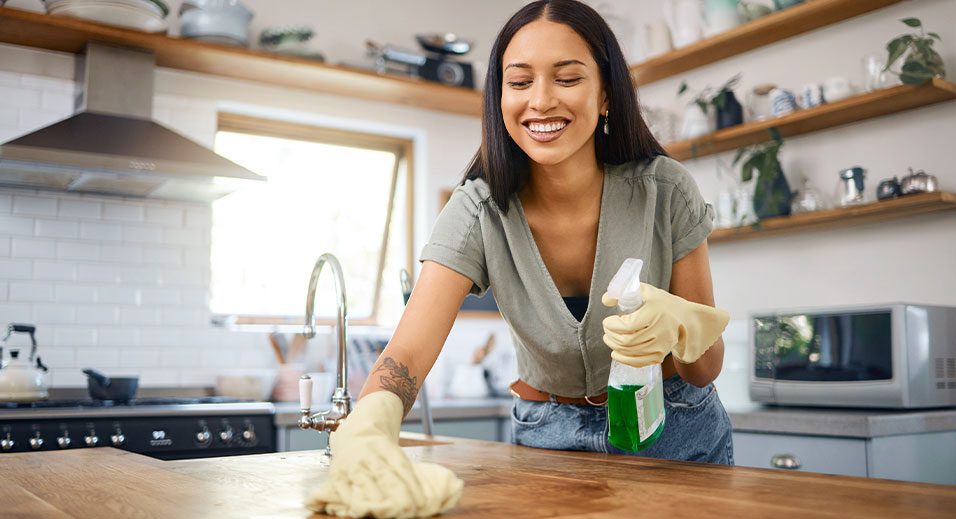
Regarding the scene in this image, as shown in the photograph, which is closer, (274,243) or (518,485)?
(518,485)

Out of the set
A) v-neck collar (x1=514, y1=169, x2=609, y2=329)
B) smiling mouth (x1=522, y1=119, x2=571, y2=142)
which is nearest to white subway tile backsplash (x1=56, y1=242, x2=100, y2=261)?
v-neck collar (x1=514, y1=169, x2=609, y2=329)

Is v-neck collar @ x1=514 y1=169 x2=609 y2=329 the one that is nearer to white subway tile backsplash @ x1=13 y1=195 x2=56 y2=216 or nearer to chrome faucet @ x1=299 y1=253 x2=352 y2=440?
chrome faucet @ x1=299 y1=253 x2=352 y2=440

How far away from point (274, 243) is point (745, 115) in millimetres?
2212

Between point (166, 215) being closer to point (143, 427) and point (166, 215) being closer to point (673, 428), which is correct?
point (143, 427)

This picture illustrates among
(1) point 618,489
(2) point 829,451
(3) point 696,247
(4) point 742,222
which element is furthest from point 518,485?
(4) point 742,222

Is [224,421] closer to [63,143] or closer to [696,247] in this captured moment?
[63,143]

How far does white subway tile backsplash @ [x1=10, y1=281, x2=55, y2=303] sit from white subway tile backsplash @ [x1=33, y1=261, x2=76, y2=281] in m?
0.03

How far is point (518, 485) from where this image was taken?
46.1 inches

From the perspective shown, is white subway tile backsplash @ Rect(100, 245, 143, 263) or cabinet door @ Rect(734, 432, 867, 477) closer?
cabinet door @ Rect(734, 432, 867, 477)

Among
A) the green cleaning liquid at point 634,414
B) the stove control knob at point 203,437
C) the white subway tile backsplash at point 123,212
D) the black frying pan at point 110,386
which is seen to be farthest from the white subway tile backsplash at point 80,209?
the green cleaning liquid at point 634,414

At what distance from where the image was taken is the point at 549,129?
1530 mm

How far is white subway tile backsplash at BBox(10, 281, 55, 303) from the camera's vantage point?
11.5 feet

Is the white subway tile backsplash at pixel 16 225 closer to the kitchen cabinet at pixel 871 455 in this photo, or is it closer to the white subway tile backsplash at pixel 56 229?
the white subway tile backsplash at pixel 56 229

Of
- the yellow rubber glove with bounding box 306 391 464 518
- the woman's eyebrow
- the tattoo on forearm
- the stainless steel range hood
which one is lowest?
the yellow rubber glove with bounding box 306 391 464 518
